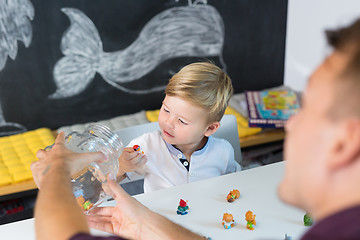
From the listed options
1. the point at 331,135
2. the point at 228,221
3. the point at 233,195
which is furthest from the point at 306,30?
the point at 331,135

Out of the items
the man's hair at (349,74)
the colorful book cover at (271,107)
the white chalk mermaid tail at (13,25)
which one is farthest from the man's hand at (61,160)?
the colorful book cover at (271,107)

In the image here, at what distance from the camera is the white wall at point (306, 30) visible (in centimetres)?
225

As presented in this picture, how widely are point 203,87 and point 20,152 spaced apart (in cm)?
119

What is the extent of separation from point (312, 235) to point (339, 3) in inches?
80.9

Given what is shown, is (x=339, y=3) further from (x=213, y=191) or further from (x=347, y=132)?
(x=347, y=132)

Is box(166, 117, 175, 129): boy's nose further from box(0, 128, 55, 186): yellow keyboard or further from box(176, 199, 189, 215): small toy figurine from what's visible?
box(0, 128, 55, 186): yellow keyboard

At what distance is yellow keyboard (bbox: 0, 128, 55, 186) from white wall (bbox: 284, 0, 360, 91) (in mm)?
1452

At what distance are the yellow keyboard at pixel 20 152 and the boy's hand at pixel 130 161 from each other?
0.81 metres

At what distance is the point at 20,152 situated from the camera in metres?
2.05

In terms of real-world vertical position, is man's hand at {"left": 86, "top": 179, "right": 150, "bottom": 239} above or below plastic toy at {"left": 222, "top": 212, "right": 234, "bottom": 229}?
above

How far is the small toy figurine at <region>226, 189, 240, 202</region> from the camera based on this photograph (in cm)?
114

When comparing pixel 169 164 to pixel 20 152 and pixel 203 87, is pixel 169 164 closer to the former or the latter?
pixel 203 87

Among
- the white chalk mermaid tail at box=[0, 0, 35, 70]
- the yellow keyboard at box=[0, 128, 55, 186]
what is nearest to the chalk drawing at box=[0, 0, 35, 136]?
the white chalk mermaid tail at box=[0, 0, 35, 70]

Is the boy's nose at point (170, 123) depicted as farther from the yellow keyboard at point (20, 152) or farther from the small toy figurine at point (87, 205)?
the yellow keyboard at point (20, 152)
